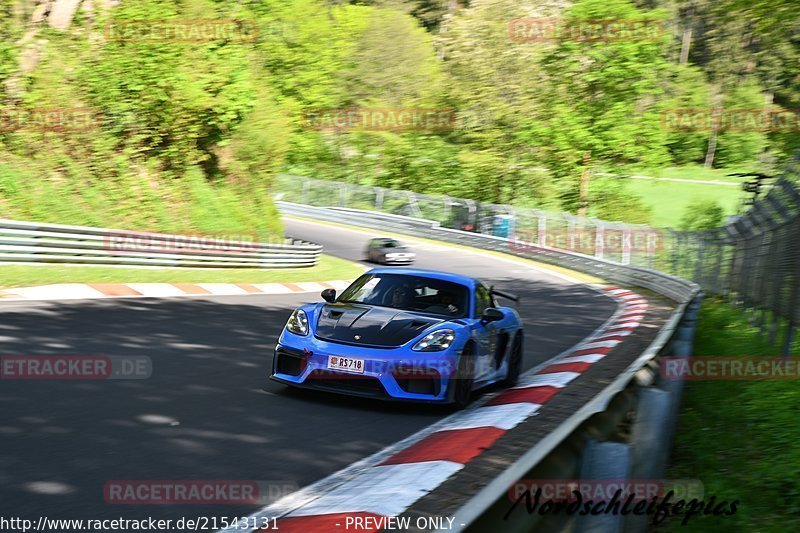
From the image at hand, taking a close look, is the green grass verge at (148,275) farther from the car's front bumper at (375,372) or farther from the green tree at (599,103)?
the green tree at (599,103)

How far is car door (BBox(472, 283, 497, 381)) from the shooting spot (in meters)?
8.80

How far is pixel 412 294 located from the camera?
935 centimetres

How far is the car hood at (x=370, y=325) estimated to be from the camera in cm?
812

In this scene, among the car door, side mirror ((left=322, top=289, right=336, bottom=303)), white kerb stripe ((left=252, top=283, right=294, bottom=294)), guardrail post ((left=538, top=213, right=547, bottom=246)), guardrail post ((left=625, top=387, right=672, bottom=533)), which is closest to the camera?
guardrail post ((left=625, top=387, right=672, bottom=533))

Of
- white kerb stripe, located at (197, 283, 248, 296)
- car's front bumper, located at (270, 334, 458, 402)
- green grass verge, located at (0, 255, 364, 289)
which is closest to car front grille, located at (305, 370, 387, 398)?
car's front bumper, located at (270, 334, 458, 402)

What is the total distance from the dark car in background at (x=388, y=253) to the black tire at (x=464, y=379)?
24241 mm

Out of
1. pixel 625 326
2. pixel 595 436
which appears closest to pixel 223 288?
pixel 625 326

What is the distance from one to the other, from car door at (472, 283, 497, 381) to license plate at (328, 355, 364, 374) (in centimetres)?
132

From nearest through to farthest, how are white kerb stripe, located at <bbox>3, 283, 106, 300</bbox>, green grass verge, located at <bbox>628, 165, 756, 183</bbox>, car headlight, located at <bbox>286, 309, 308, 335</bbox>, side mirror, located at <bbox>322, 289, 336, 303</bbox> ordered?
car headlight, located at <bbox>286, 309, 308, 335</bbox> → side mirror, located at <bbox>322, 289, 336, 303</bbox> → white kerb stripe, located at <bbox>3, 283, 106, 300</bbox> → green grass verge, located at <bbox>628, 165, 756, 183</bbox>

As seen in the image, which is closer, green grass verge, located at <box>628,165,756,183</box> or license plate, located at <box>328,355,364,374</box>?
license plate, located at <box>328,355,364,374</box>

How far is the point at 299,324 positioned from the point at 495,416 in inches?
77.8

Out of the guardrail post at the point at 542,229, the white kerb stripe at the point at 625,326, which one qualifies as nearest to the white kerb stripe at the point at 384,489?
the white kerb stripe at the point at 625,326

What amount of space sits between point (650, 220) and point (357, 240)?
24399 millimetres

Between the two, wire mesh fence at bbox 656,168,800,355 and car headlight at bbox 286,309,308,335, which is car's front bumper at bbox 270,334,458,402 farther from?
wire mesh fence at bbox 656,168,800,355
